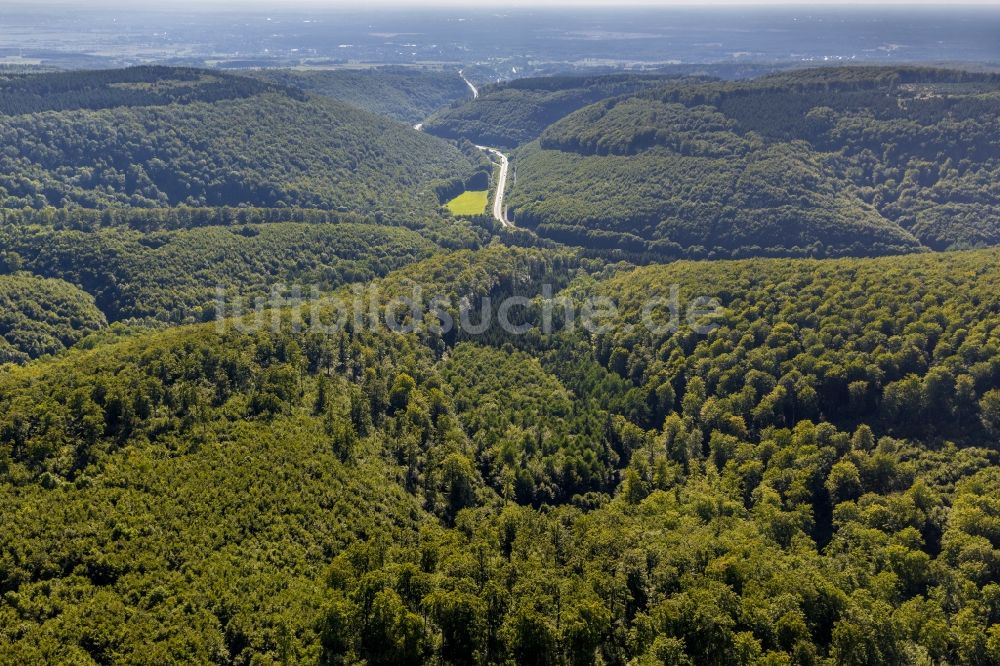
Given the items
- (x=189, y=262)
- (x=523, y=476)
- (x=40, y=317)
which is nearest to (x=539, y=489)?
(x=523, y=476)

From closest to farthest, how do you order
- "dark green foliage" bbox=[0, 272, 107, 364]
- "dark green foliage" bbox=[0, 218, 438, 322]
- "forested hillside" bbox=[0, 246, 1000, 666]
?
"forested hillside" bbox=[0, 246, 1000, 666] → "dark green foliage" bbox=[0, 272, 107, 364] → "dark green foliage" bbox=[0, 218, 438, 322]

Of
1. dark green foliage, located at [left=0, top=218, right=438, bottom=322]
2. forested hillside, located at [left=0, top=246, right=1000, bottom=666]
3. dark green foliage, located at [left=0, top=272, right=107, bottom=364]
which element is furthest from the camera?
dark green foliage, located at [left=0, top=218, right=438, bottom=322]

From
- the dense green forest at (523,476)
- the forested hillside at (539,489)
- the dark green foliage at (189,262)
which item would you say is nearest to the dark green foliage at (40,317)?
the dense green forest at (523,476)

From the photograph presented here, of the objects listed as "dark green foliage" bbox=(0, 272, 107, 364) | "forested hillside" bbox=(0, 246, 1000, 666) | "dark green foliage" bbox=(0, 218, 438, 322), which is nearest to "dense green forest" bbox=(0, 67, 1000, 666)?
"forested hillside" bbox=(0, 246, 1000, 666)

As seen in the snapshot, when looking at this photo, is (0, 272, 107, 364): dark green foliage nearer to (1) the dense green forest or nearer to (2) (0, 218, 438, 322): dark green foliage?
(1) the dense green forest

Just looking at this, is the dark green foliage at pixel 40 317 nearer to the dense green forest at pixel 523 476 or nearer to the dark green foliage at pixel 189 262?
the dense green forest at pixel 523 476

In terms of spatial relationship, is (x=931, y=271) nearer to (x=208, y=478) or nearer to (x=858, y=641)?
(x=858, y=641)

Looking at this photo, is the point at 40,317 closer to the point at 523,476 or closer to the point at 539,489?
the point at 523,476

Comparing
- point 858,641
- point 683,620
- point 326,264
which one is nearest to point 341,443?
point 683,620
